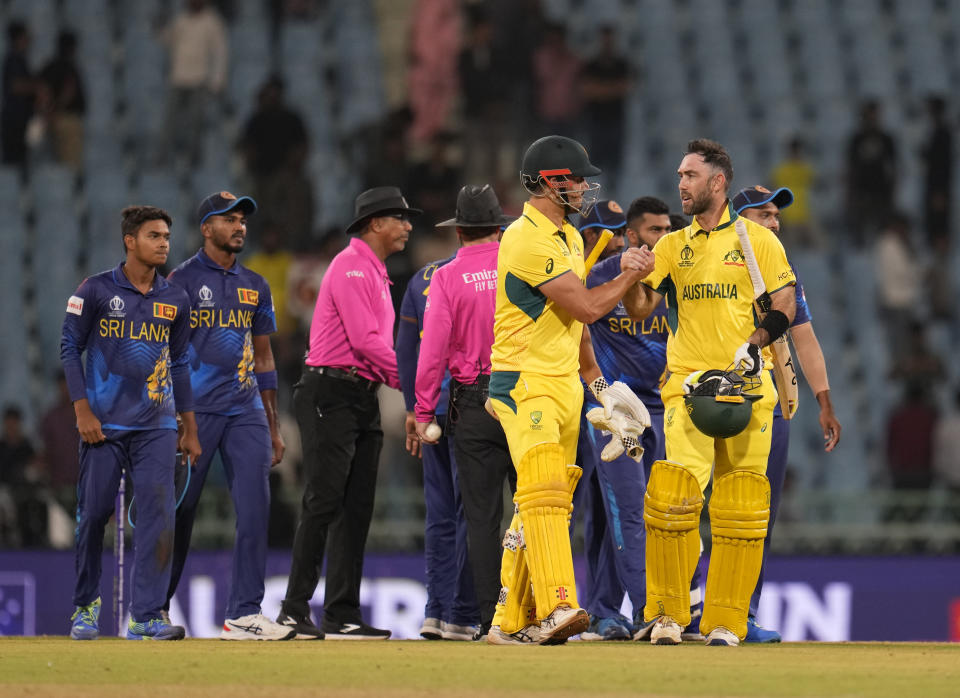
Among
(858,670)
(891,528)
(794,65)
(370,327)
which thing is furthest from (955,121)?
(858,670)

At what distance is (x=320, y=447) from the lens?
893cm

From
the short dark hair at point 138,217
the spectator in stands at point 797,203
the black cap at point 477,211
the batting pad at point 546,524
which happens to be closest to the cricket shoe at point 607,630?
the batting pad at point 546,524

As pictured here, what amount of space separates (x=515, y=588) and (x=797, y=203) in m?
9.97

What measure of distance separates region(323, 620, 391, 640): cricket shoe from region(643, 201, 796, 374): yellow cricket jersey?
246 cm

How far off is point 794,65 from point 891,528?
25.7 ft

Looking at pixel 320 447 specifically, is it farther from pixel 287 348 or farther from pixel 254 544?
pixel 287 348

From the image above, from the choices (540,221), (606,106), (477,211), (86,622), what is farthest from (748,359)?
(606,106)

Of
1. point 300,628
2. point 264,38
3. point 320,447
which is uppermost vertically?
point 264,38

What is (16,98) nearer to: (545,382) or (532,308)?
(532,308)

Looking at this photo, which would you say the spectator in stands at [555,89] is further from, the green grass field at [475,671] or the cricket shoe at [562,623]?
the cricket shoe at [562,623]

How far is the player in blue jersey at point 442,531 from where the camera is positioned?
9.05m

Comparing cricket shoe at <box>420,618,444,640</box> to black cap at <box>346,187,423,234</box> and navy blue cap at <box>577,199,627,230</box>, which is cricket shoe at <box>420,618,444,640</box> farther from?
navy blue cap at <box>577,199,627,230</box>

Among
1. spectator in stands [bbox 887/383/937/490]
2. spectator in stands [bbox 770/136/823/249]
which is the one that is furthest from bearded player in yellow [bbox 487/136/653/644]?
spectator in stands [bbox 770/136/823/249]

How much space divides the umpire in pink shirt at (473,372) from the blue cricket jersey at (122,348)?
139 centimetres
